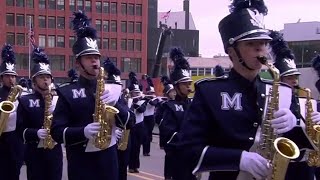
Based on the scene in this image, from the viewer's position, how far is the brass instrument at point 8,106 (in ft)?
27.6

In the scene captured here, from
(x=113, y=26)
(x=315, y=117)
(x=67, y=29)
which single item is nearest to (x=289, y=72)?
(x=315, y=117)

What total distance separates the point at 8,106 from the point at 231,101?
527 cm

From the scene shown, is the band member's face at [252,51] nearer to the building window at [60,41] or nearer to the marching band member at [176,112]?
the marching band member at [176,112]

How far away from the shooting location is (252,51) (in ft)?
13.3

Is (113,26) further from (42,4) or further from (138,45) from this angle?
(42,4)

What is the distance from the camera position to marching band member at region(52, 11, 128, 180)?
6.34 metres

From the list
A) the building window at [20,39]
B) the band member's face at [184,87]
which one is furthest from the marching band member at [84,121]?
the building window at [20,39]

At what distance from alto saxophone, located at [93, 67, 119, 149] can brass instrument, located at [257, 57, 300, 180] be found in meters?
2.54

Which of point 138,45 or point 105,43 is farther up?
point 105,43

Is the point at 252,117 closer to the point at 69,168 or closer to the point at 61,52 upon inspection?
the point at 69,168

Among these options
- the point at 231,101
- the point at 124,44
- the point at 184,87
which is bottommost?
the point at 184,87

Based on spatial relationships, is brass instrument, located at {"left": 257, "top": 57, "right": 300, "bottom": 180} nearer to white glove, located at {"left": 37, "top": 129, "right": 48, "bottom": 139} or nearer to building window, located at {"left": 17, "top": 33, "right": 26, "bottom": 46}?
white glove, located at {"left": 37, "top": 129, "right": 48, "bottom": 139}

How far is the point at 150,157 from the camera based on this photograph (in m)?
17.5

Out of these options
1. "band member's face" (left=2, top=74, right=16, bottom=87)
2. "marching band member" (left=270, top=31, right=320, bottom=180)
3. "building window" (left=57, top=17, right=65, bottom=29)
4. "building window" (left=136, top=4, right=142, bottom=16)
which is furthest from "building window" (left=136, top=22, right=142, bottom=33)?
"marching band member" (left=270, top=31, right=320, bottom=180)
